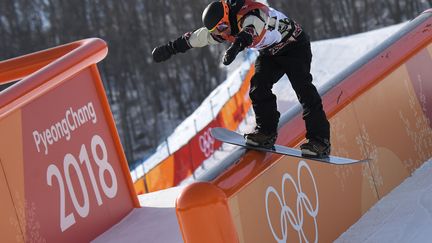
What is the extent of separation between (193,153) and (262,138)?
13.7 meters

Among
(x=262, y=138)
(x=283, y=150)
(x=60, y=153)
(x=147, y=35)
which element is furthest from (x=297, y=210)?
(x=147, y=35)

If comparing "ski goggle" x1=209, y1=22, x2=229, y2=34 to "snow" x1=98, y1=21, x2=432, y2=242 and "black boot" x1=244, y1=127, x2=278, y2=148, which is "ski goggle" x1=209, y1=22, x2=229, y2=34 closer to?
"black boot" x1=244, y1=127, x2=278, y2=148

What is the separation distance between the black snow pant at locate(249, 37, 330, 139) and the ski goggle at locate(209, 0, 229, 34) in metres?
0.38

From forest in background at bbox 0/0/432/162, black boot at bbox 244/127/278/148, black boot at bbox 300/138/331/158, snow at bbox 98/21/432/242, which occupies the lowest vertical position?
forest in background at bbox 0/0/432/162

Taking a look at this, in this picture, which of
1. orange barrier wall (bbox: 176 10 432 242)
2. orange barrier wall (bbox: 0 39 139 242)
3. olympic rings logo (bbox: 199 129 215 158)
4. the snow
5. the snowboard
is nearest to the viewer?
orange barrier wall (bbox: 176 10 432 242)

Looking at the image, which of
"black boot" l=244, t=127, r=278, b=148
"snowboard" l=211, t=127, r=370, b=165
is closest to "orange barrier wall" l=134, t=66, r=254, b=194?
"snowboard" l=211, t=127, r=370, b=165

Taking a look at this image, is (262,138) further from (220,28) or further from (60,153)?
(60,153)

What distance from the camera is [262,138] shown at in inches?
172

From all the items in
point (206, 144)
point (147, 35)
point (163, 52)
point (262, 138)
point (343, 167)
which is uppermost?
point (163, 52)

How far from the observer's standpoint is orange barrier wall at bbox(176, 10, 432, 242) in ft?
12.6

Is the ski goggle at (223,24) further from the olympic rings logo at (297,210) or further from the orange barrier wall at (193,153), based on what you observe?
the orange barrier wall at (193,153)

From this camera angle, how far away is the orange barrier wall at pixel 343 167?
12.6ft

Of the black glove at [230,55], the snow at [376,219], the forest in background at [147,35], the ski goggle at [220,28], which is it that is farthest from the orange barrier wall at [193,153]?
the forest in background at [147,35]

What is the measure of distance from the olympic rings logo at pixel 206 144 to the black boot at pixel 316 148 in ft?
46.6
